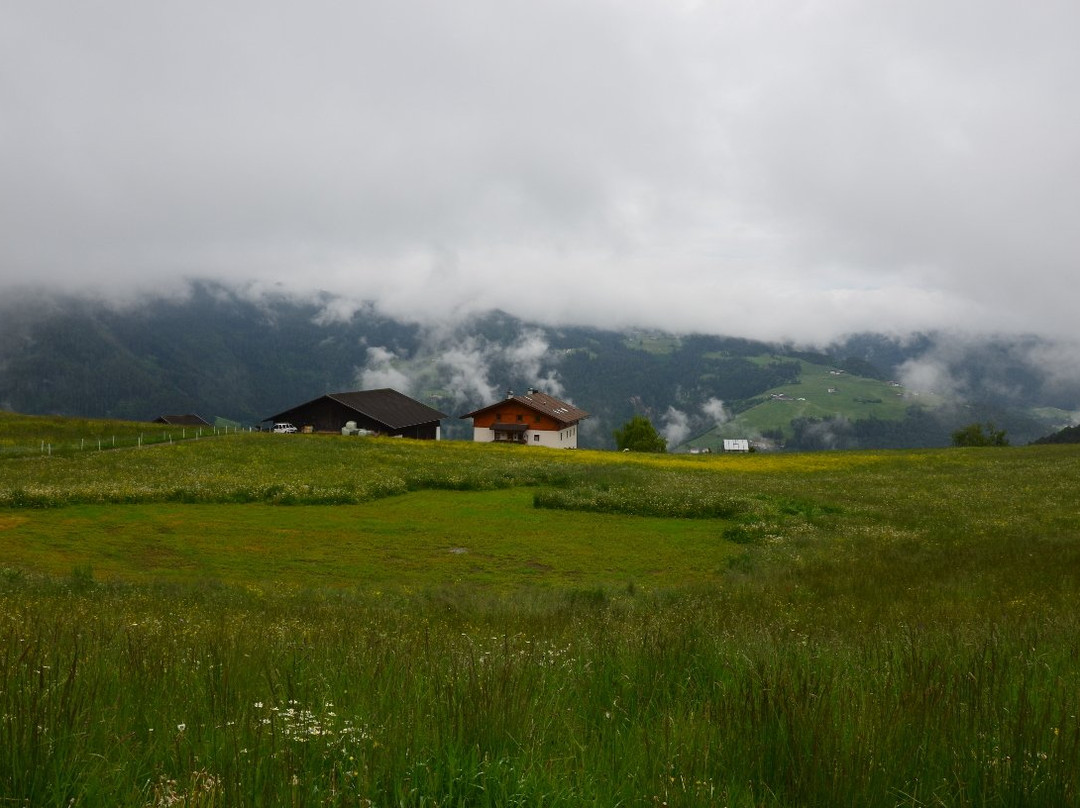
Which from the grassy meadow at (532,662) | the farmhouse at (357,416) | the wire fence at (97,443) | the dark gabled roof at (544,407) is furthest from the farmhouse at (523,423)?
the grassy meadow at (532,662)

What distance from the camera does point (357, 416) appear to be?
289 ft

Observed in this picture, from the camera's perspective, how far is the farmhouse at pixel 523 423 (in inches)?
3912

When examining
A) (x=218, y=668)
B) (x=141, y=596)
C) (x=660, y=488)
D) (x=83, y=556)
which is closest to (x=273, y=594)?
(x=141, y=596)

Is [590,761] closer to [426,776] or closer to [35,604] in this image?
[426,776]

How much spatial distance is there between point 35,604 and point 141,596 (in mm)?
3026

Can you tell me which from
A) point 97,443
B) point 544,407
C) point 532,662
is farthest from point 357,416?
point 532,662

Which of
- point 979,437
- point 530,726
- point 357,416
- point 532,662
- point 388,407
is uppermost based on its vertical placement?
point 388,407

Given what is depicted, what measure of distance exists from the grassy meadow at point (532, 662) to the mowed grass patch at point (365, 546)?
6.2 inches

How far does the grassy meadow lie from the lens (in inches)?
116

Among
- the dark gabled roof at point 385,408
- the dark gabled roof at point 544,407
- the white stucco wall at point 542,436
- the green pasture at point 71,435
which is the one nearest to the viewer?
the green pasture at point 71,435

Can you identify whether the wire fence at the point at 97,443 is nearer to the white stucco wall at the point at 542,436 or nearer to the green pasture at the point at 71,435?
the green pasture at the point at 71,435

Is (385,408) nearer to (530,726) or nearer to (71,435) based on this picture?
(71,435)

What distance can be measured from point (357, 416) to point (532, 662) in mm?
85861

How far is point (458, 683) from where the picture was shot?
3.99 m
